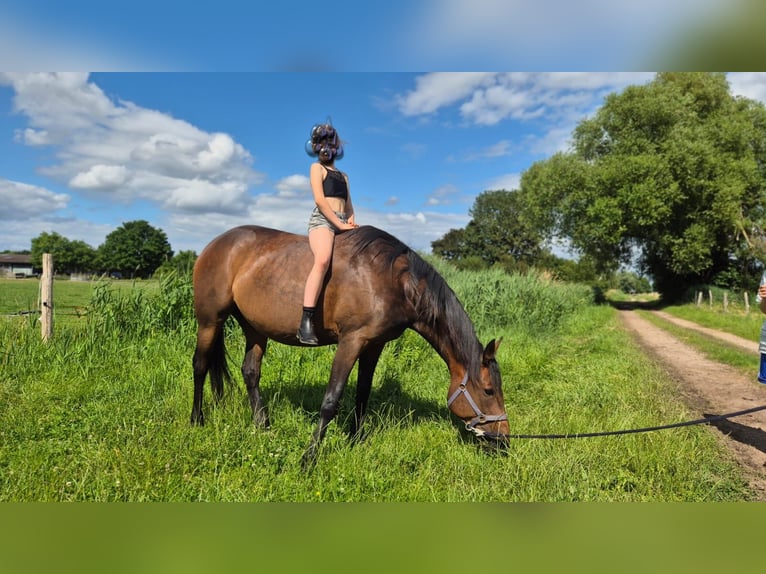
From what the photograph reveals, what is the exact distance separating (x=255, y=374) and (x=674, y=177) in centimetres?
3078

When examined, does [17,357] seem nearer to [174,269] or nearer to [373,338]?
[174,269]

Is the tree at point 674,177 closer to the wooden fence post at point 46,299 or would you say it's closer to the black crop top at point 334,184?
the black crop top at point 334,184

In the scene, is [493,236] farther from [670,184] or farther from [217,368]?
[217,368]

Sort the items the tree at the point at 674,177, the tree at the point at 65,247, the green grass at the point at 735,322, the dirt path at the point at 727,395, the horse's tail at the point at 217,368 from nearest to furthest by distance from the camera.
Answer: the dirt path at the point at 727,395 < the horse's tail at the point at 217,368 < the green grass at the point at 735,322 < the tree at the point at 674,177 < the tree at the point at 65,247

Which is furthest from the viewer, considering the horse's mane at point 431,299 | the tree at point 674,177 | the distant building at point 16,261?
the distant building at point 16,261

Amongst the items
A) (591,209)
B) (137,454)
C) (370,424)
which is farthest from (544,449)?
(591,209)

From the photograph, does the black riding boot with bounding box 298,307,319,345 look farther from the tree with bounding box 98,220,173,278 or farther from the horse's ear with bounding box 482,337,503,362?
the tree with bounding box 98,220,173,278

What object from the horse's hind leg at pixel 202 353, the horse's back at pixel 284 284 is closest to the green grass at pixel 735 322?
the horse's back at pixel 284 284

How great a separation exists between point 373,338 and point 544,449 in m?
1.71

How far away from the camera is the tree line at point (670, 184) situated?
26172mm

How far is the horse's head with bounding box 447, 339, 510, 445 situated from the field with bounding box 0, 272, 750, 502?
20cm

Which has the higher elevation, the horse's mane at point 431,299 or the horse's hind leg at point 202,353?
the horse's mane at point 431,299

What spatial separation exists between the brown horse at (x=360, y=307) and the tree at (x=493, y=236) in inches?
2391

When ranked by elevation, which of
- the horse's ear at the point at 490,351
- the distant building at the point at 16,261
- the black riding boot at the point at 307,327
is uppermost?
the distant building at the point at 16,261
